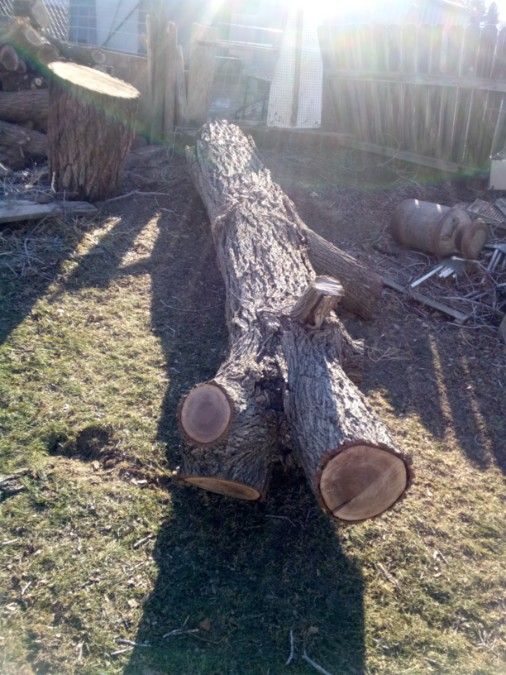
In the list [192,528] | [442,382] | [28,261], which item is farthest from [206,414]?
[28,261]

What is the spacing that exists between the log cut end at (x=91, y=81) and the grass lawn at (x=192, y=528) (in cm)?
191

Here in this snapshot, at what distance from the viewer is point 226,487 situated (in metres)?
2.77

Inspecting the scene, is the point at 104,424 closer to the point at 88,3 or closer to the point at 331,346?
the point at 331,346

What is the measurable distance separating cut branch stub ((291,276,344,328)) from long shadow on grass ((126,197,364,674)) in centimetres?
82

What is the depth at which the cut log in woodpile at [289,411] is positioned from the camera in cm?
247

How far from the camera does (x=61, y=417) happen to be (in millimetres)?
3285

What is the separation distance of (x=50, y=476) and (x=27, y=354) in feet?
3.41

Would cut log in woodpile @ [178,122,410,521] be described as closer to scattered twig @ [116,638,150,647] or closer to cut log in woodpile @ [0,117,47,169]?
scattered twig @ [116,638,150,647]

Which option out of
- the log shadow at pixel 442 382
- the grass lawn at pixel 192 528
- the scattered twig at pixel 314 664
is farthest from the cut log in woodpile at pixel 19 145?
the scattered twig at pixel 314 664

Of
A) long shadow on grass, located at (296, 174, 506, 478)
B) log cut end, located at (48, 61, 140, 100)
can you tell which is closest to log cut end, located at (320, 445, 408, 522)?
long shadow on grass, located at (296, 174, 506, 478)

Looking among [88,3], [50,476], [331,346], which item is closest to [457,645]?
[331,346]

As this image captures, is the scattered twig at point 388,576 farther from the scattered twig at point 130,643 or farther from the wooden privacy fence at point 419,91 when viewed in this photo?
the wooden privacy fence at point 419,91

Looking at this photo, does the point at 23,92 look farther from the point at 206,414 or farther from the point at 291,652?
the point at 291,652

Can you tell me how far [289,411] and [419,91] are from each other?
633 cm
